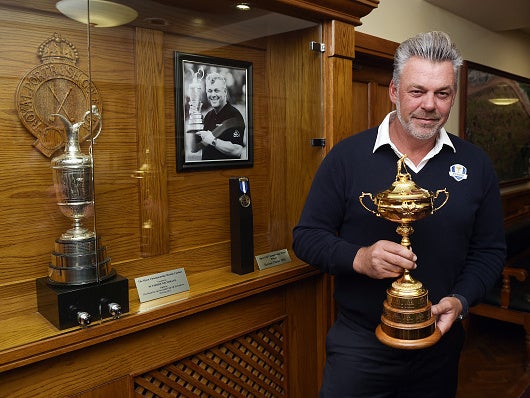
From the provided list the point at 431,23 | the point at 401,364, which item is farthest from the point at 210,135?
the point at 431,23

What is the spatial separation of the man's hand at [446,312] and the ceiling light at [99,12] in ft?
5.09

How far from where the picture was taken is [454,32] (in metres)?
4.51

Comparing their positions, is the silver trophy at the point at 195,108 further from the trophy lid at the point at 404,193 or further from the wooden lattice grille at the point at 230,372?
the trophy lid at the point at 404,193

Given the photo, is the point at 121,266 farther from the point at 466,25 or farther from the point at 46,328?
the point at 466,25

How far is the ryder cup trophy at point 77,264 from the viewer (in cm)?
163

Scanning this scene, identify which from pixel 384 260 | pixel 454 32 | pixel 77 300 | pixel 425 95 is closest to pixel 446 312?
pixel 384 260

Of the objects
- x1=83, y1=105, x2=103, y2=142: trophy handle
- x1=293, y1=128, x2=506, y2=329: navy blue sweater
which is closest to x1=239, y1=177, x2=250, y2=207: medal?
x1=293, y1=128, x2=506, y2=329: navy blue sweater

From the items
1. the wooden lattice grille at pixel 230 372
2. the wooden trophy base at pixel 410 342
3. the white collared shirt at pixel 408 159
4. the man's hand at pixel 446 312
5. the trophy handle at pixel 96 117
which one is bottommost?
the wooden lattice grille at pixel 230 372

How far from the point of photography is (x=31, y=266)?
1796mm

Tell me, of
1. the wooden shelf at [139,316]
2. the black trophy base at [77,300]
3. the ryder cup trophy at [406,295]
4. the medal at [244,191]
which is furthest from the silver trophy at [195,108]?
the ryder cup trophy at [406,295]

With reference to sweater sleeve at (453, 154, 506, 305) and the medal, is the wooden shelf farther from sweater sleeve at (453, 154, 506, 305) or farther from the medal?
sweater sleeve at (453, 154, 506, 305)

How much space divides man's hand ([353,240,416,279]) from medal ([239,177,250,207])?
2.58 ft

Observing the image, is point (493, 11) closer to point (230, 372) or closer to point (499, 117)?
point (499, 117)

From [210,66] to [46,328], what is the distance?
1282mm
